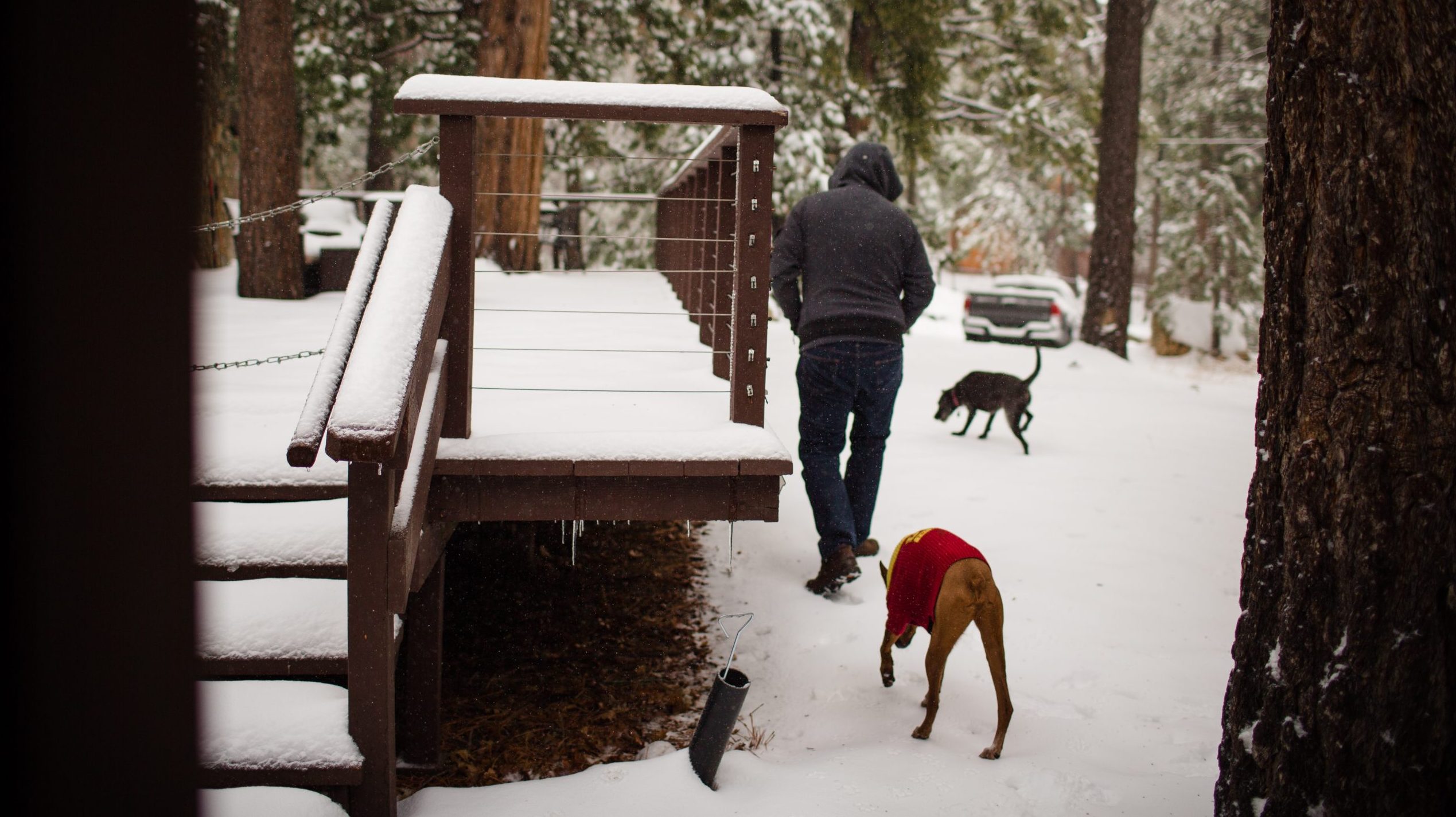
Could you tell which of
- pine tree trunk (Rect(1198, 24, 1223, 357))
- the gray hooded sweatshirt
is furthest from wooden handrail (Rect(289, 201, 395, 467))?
pine tree trunk (Rect(1198, 24, 1223, 357))

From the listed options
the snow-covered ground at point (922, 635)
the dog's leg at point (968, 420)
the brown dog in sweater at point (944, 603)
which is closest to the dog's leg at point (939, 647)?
the brown dog in sweater at point (944, 603)

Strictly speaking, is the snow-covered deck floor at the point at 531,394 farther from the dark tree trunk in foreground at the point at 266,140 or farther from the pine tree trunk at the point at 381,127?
the pine tree trunk at the point at 381,127

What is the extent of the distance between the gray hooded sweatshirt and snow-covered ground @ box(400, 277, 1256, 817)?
123 centimetres

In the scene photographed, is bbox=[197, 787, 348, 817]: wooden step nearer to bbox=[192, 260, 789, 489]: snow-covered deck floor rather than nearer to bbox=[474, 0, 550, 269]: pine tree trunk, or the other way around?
bbox=[192, 260, 789, 489]: snow-covered deck floor

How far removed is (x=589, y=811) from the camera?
2.76 metres

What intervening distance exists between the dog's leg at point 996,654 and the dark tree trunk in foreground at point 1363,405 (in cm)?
Result: 92

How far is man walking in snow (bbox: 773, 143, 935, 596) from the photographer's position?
4320 millimetres

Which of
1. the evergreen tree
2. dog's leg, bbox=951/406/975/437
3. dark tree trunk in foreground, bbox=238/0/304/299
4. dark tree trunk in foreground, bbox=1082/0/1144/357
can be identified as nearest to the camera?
dog's leg, bbox=951/406/975/437

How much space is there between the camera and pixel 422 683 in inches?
130

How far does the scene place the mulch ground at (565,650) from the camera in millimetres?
3510

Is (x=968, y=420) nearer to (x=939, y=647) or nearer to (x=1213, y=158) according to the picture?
(x=939, y=647)

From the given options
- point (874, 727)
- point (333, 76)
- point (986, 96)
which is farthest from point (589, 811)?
point (986, 96)

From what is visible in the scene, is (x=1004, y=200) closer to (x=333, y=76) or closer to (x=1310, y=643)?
(x=333, y=76)

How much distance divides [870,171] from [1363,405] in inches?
107
